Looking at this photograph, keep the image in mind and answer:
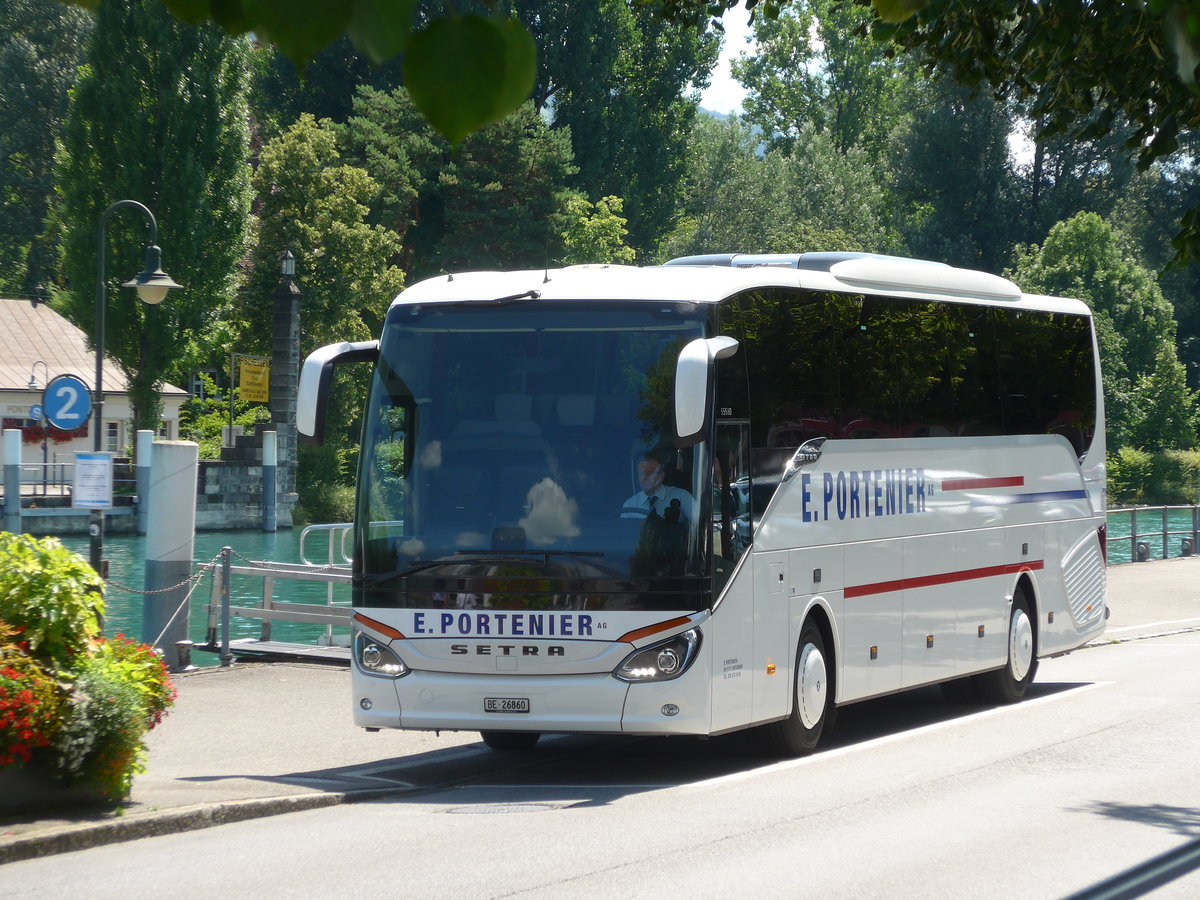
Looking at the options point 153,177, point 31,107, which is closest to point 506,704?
point 153,177

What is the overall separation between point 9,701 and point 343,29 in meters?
7.11

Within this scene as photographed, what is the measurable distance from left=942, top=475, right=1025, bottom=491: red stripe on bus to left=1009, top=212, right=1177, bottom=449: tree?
192 ft

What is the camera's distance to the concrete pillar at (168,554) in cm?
1538

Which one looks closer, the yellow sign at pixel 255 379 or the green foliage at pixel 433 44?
the green foliage at pixel 433 44

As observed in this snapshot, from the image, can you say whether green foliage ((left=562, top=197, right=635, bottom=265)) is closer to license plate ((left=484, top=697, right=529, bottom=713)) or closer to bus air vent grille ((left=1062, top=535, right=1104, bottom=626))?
bus air vent grille ((left=1062, top=535, right=1104, bottom=626))

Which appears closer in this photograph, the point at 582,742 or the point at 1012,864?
the point at 1012,864

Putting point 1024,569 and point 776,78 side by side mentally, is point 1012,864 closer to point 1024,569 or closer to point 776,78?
point 1024,569

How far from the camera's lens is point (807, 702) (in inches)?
477

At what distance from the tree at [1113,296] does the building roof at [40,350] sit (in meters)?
38.3

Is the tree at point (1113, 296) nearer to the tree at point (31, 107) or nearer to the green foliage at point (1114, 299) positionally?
the green foliage at point (1114, 299)

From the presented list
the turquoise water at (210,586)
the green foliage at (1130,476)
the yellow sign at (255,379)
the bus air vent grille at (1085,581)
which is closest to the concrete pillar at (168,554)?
the turquoise water at (210,586)

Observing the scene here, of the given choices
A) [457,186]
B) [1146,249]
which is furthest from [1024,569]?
[1146,249]

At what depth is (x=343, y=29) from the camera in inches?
84.5

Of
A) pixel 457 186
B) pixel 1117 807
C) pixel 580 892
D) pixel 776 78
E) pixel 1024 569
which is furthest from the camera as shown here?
pixel 776 78
